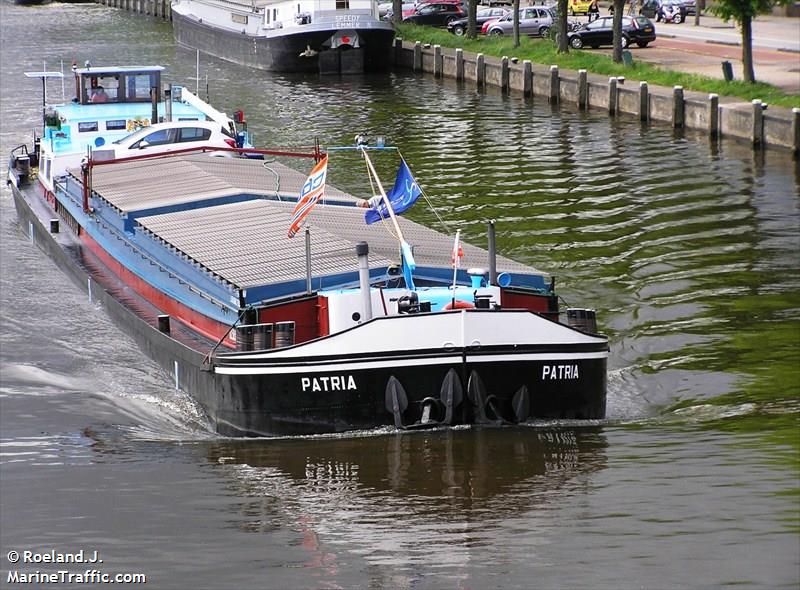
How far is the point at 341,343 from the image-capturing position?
18.6 m

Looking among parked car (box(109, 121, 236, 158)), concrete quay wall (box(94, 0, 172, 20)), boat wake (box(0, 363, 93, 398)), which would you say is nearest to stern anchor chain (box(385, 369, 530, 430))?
boat wake (box(0, 363, 93, 398))

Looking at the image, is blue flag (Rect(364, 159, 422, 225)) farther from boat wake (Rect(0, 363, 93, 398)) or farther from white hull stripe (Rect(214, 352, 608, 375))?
boat wake (Rect(0, 363, 93, 398))

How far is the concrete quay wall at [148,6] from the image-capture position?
106 meters

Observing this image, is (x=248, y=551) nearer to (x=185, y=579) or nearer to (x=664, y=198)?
(x=185, y=579)

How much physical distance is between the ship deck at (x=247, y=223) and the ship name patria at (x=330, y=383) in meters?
2.28

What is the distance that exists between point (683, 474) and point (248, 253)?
7.88 meters

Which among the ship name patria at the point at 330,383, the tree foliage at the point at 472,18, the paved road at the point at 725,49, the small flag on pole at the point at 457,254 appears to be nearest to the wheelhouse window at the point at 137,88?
the small flag on pole at the point at 457,254

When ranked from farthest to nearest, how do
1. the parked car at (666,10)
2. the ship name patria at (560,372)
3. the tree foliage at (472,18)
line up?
the parked car at (666,10), the tree foliage at (472,18), the ship name patria at (560,372)

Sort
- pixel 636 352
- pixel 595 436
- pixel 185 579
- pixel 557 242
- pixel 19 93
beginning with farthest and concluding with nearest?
pixel 19 93 < pixel 557 242 < pixel 636 352 < pixel 595 436 < pixel 185 579

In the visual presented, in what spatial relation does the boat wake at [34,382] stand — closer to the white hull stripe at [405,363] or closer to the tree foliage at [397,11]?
the white hull stripe at [405,363]

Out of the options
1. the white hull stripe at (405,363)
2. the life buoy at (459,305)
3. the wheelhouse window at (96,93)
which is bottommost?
the white hull stripe at (405,363)

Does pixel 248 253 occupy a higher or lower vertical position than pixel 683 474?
higher

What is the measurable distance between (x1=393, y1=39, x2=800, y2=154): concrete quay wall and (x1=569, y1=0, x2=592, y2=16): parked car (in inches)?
743

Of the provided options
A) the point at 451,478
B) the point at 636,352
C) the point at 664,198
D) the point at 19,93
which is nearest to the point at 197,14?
the point at 19,93
